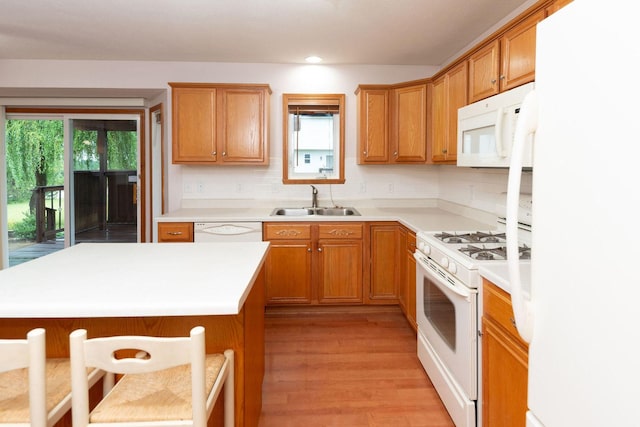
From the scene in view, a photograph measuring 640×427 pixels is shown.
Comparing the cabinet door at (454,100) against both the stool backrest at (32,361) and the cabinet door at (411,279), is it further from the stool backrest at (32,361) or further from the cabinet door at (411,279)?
the stool backrest at (32,361)

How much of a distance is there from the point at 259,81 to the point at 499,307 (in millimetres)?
3231

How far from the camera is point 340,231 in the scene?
3531 mm

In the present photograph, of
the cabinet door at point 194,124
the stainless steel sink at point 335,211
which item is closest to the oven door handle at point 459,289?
the stainless steel sink at point 335,211

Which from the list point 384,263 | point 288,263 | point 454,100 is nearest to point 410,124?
point 454,100

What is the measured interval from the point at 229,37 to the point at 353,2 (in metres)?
1.15

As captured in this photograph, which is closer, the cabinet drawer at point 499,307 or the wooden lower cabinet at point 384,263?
the cabinet drawer at point 499,307

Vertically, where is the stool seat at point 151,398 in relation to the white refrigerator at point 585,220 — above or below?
below

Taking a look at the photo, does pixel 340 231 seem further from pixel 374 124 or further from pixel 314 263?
pixel 374 124

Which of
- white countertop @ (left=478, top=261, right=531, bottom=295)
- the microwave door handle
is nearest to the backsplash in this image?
the microwave door handle

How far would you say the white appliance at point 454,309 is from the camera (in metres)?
1.81

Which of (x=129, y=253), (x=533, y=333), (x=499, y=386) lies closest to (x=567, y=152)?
(x=533, y=333)

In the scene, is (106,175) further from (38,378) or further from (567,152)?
(567,152)

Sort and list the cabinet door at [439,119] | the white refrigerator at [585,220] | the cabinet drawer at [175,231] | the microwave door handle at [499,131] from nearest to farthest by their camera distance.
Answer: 1. the white refrigerator at [585,220]
2. the microwave door handle at [499,131]
3. the cabinet door at [439,119]
4. the cabinet drawer at [175,231]

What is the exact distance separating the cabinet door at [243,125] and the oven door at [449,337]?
75.2 inches
